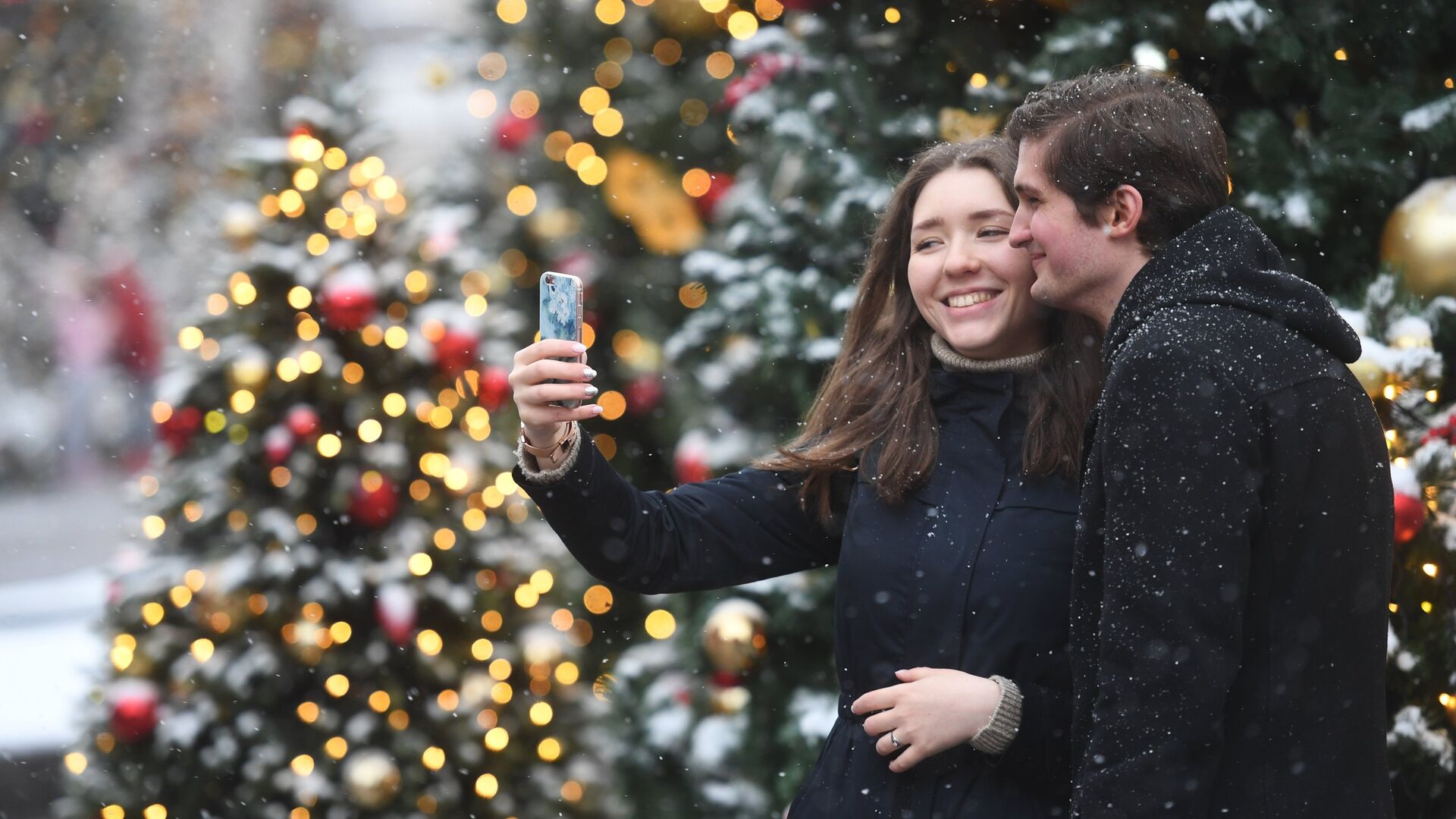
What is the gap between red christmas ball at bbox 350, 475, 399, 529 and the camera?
12.9ft

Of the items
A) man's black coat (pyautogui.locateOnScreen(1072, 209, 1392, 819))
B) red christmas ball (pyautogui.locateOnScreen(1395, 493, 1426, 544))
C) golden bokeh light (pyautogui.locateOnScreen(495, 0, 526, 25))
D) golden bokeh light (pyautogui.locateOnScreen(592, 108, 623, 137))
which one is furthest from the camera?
golden bokeh light (pyautogui.locateOnScreen(495, 0, 526, 25))

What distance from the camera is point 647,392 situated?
4027 mm

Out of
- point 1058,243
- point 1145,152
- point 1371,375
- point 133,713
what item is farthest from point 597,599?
point 1145,152

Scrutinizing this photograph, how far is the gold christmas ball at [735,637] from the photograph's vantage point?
326cm

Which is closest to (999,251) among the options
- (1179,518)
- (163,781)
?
(1179,518)

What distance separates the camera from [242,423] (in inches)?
155

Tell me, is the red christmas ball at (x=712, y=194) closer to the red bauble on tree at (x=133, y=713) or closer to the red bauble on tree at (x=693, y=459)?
the red bauble on tree at (x=693, y=459)

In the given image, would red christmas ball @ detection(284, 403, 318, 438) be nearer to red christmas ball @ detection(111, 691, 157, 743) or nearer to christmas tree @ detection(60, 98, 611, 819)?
christmas tree @ detection(60, 98, 611, 819)

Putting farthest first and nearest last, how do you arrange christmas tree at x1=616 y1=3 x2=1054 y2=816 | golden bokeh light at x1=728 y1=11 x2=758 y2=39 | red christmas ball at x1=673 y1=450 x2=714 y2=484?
1. golden bokeh light at x1=728 y1=11 x2=758 y2=39
2. red christmas ball at x1=673 y1=450 x2=714 y2=484
3. christmas tree at x1=616 y1=3 x2=1054 y2=816

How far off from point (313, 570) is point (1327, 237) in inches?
120

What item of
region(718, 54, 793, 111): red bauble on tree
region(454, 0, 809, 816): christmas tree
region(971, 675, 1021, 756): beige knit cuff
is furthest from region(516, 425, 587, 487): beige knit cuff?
region(454, 0, 809, 816): christmas tree

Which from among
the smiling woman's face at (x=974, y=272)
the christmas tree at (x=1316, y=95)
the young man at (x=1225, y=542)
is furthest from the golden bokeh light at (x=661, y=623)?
the young man at (x=1225, y=542)

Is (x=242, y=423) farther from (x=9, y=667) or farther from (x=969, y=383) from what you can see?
(x=9, y=667)

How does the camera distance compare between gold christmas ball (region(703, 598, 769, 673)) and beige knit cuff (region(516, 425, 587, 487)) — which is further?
gold christmas ball (region(703, 598, 769, 673))
